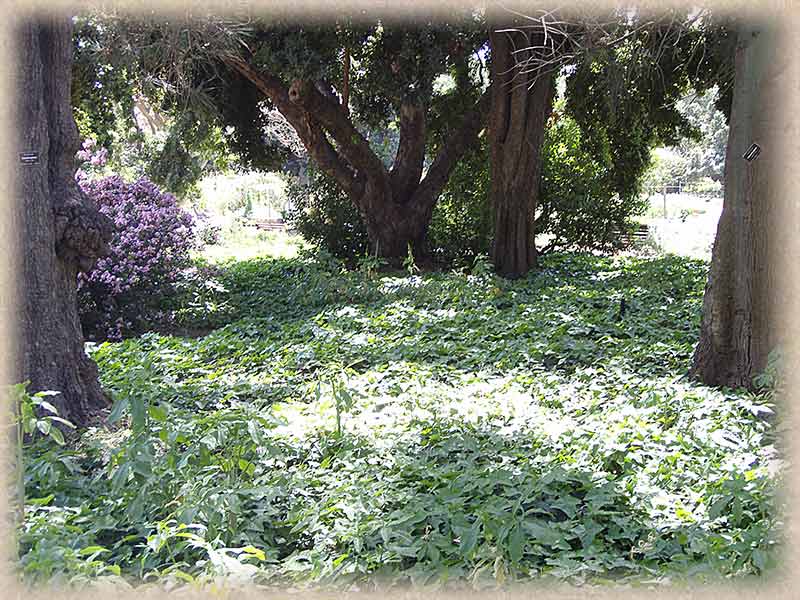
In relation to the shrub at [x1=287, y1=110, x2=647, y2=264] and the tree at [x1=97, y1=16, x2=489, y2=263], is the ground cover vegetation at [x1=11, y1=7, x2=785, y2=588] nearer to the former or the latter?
the tree at [x1=97, y1=16, x2=489, y2=263]

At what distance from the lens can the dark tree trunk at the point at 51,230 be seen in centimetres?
457

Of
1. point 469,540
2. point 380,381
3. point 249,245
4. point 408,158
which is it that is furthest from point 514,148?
point 249,245

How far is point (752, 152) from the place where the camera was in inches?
194

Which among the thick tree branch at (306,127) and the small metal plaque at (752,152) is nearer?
the small metal plaque at (752,152)

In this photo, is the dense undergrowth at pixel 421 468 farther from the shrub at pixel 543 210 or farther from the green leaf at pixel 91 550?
the shrub at pixel 543 210

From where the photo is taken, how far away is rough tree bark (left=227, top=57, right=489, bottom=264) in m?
12.3

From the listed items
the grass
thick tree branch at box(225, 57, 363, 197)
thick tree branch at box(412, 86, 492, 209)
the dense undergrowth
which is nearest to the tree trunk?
thick tree branch at box(412, 86, 492, 209)

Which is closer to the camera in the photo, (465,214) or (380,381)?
(380,381)

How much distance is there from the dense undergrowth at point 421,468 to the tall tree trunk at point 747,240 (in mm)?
345

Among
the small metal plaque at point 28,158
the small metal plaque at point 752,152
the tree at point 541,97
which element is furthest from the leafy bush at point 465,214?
the small metal plaque at point 28,158

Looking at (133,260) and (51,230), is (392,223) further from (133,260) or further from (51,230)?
(51,230)

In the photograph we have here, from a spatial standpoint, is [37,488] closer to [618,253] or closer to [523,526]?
[523,526]

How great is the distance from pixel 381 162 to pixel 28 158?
904 centimetres

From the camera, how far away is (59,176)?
16.3ft
